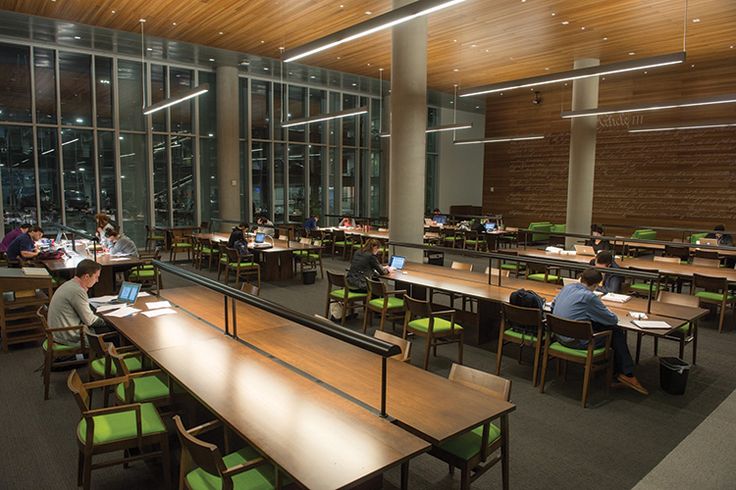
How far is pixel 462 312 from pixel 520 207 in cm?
1307

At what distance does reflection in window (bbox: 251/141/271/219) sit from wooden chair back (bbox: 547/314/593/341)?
39.3 ft

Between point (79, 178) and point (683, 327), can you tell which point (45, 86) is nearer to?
point (79, 178)

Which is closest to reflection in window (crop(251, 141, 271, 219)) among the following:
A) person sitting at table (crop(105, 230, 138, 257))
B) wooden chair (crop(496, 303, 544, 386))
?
person sitting at table (crop(105, 230, 138, 257))

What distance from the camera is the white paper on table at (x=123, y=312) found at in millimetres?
4336

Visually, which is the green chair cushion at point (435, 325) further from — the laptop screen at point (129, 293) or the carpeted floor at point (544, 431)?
the laptop screen at point (129, 293)

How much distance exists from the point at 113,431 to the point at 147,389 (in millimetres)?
595

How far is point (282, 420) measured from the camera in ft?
7.82

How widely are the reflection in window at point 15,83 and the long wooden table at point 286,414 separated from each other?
1056cm

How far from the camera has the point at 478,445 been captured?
275cm

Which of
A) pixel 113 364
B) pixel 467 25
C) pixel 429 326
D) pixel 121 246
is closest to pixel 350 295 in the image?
pixel 429 326

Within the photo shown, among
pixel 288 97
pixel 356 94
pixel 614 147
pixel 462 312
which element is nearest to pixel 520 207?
pixel 614 147

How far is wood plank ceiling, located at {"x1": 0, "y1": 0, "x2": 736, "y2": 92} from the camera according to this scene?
8.42 metres

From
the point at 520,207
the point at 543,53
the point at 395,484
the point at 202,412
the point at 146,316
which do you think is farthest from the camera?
the point at 520,207

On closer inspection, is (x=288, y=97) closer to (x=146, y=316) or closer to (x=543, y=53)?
(x=543, y=53)
